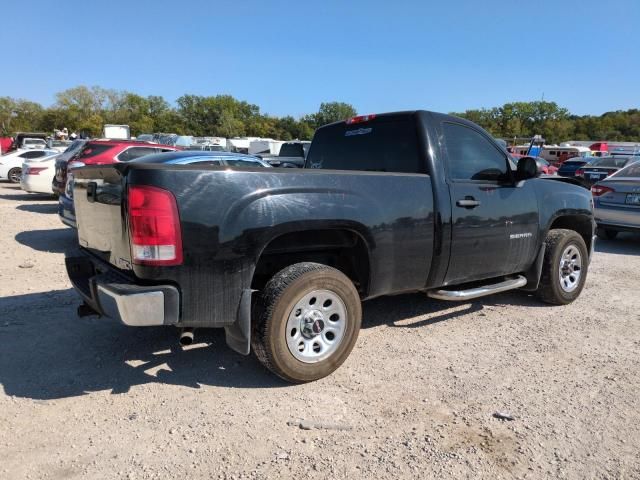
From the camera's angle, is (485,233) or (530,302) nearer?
(485,233)

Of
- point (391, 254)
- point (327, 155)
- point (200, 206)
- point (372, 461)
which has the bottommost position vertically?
point (372, 461)

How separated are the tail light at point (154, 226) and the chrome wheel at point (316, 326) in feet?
3.10

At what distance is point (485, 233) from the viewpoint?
14.3 feet

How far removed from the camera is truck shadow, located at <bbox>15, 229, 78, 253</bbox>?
7582mm

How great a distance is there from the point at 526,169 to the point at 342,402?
2838 millimetres

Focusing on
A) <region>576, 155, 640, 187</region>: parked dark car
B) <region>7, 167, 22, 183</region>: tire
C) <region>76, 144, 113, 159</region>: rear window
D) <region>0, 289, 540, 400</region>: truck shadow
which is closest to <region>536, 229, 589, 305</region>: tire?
<region>0, 289, 540, 400</region>: truck shadow

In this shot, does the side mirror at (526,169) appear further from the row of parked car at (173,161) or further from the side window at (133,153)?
the side window at (133,153)

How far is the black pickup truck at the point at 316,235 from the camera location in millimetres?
2873

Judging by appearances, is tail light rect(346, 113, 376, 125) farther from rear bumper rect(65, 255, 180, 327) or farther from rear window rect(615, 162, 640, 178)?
rear window rect(615, 162, 640, 178)

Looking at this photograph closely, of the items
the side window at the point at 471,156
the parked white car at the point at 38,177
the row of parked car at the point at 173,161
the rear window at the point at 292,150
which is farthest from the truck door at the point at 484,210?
the rear window at the point at 292,150

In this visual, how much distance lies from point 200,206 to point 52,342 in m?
2.26

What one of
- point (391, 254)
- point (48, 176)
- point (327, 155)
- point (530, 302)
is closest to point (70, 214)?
point (327, 155)

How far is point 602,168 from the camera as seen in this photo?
1714 cm

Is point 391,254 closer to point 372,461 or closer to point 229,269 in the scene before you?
point 229,269
